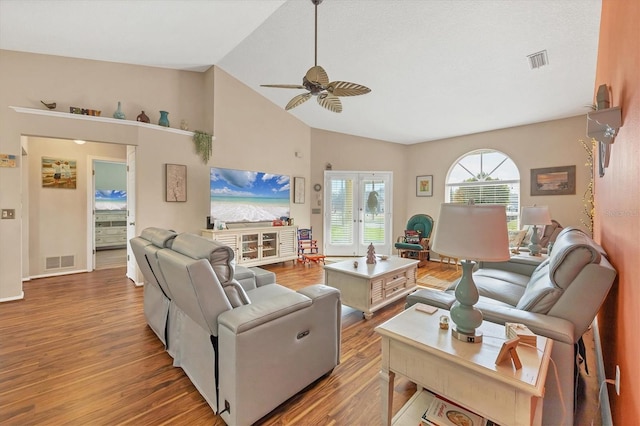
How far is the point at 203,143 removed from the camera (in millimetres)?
4488

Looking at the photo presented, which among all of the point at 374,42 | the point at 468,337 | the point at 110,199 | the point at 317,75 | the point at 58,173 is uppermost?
the point at 374,42

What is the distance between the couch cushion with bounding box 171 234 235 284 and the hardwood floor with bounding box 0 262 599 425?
0.82m

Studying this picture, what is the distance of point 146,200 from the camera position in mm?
4059

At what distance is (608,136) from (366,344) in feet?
7.01

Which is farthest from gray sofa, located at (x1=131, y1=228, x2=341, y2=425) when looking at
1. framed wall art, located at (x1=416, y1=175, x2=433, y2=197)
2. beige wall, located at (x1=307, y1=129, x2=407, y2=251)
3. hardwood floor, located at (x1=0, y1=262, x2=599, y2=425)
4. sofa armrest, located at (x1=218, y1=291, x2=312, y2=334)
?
framed wall art, located at (x1=416, y1=175, x2=433, y2=197)

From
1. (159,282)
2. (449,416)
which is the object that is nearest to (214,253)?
(159,282)

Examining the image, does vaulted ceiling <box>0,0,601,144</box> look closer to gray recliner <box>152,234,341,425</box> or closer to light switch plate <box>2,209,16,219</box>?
light switch plate <box>2,209,16,219</box>

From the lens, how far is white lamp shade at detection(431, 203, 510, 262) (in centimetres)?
116

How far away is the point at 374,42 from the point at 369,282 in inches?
110

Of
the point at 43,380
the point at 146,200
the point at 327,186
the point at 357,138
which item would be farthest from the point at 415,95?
the point at 43,380

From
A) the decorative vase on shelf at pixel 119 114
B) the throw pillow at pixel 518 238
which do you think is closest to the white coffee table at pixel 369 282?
the throw pillow at pixel 518 238

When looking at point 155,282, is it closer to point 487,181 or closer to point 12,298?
point 12,298

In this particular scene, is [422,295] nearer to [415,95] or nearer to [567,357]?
[567,357]

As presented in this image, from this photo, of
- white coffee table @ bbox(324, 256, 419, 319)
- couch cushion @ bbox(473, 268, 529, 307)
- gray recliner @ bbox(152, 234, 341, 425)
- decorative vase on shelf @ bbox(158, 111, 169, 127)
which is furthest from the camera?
decorative vase on shelf @ bbox(158, 111, 169, 127)
